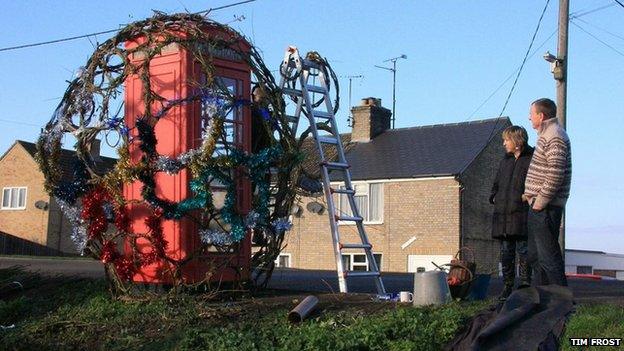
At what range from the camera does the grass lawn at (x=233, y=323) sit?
5977 mm

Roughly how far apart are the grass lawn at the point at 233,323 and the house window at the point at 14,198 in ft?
135

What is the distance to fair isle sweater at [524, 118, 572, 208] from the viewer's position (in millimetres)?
6875

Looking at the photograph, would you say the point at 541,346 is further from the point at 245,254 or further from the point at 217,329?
the point at 245,254

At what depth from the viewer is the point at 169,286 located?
8375mm

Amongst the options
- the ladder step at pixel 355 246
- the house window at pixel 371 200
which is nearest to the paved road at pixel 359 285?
the ladder step at pixel 355 246

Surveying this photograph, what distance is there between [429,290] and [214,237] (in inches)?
84.5

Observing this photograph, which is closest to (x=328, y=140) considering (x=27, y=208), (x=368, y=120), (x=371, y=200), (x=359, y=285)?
(x=359, y=285)

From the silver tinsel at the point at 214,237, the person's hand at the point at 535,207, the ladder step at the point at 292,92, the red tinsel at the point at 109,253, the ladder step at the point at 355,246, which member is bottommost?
the red tinsel at the point at 109,253

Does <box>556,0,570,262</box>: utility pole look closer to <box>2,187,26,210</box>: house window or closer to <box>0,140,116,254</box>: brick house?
<box>0,140,116,254</box>: brick house

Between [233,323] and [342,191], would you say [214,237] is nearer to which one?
[233,323]

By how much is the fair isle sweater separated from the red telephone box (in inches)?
117

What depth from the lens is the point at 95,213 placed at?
8.21 m

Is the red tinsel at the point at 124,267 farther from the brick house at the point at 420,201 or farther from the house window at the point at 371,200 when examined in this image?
the house window at the point at 371,200

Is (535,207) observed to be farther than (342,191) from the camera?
No
